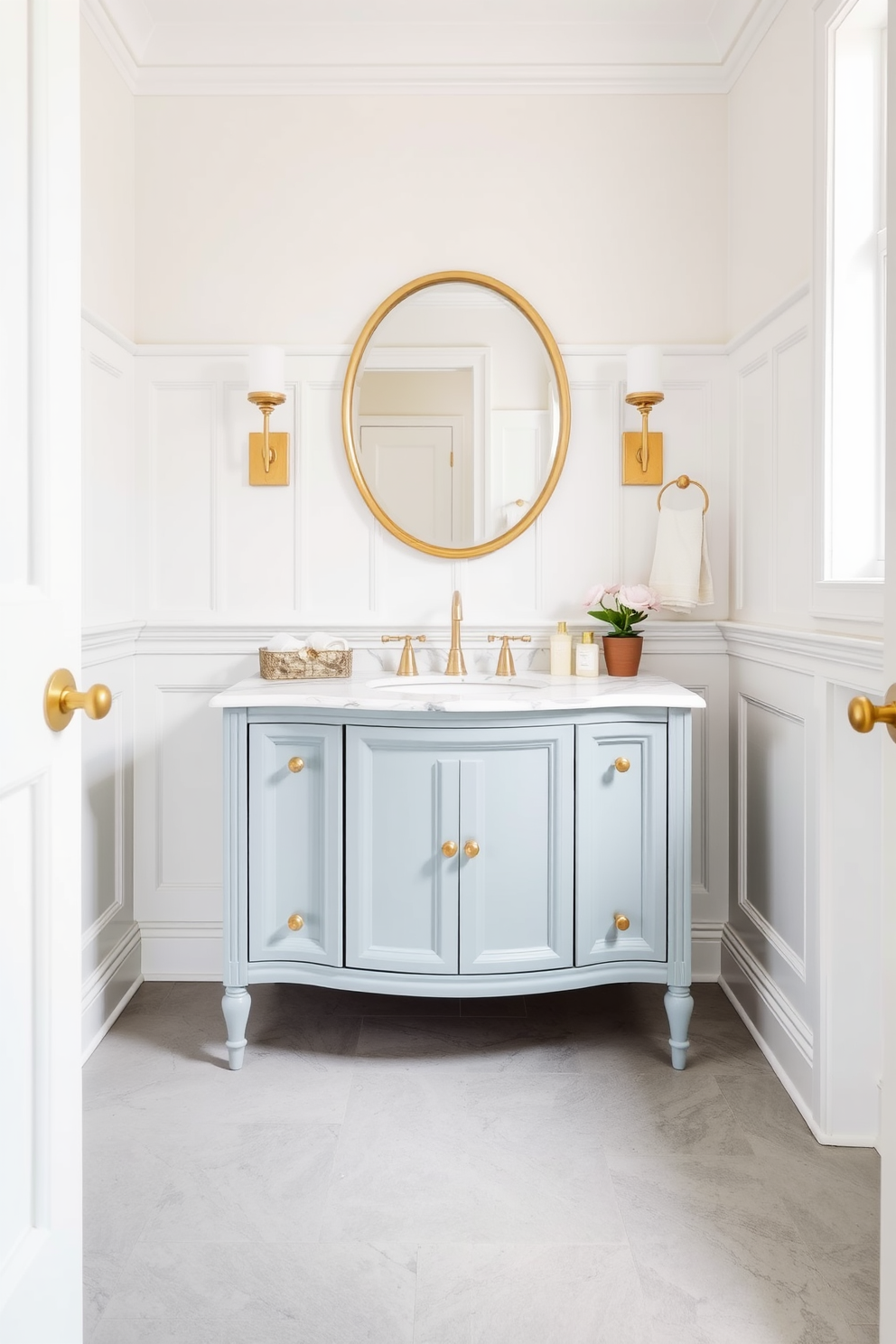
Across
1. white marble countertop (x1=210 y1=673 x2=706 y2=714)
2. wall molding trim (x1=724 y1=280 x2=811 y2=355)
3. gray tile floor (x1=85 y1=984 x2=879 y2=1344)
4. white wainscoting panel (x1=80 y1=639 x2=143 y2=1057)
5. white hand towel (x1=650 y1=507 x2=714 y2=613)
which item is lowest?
gray tile floor (x1=85 y1=984 x2=879 y2=1344)

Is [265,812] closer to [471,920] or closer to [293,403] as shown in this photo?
[471,920]

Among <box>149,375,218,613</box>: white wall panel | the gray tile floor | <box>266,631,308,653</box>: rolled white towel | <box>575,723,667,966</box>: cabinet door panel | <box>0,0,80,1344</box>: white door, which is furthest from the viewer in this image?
<box>149,375,218,613</box>: white wall panel

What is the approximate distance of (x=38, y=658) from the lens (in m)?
0.85

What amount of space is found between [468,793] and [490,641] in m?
0.64

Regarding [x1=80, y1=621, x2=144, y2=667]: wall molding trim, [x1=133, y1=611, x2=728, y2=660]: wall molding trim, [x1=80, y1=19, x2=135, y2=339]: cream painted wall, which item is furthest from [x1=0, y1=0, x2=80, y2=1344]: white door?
[x1=133, y1=611, x2=728, y2=660]: wall molding trim

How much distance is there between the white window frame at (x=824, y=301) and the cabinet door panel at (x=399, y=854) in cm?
84

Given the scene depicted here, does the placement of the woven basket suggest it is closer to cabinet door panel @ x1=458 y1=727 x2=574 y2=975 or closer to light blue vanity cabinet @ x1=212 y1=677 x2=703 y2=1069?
light blue vanity cabinet @ x1=212 y1=677 x2=703 y2=1069

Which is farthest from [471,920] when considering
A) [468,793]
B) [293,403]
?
[293,403]

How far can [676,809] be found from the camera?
197cm

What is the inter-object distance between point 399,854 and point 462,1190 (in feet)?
2.12

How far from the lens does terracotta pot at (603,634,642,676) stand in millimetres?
2291

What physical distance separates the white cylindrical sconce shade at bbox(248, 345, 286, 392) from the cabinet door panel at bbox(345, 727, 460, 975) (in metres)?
0.96

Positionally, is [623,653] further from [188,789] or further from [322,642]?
[188,789]

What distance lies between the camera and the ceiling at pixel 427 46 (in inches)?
88.8
